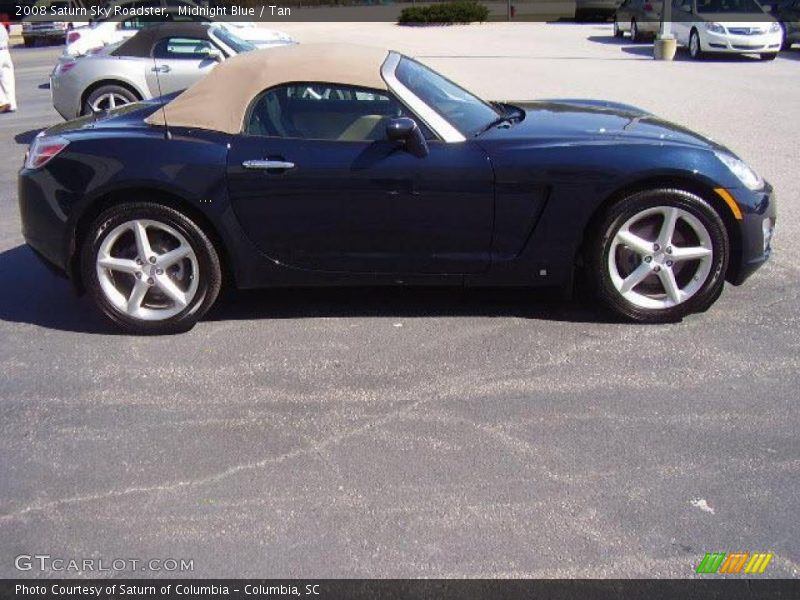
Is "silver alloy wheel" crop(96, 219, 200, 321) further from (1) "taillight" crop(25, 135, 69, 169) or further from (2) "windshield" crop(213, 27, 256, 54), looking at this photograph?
(2) "windshield" crop(213, 27, 256, 54)

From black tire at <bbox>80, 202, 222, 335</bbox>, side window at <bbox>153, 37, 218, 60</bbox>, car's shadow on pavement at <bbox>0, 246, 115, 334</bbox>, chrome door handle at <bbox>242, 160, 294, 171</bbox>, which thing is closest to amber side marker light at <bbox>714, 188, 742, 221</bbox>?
chrome door handle at <bbox>242, 160, 294, 171</bbox>

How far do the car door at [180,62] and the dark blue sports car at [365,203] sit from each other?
6287 mm

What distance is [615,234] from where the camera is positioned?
4.70m

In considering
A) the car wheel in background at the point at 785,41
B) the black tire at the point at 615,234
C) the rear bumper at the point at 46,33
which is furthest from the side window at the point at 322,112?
the rear bumper at the point at 46,33

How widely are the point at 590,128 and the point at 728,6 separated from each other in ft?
60.4

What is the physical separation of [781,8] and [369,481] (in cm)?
2236

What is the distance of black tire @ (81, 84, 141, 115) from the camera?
10.9 m

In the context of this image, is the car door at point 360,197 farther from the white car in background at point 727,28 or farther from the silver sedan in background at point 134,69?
the white car in background at point 727,28

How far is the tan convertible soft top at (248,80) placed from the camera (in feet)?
15.8

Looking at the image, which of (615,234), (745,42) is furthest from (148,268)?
(745,42)

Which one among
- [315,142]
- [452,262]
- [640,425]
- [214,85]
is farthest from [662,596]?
[214,85]

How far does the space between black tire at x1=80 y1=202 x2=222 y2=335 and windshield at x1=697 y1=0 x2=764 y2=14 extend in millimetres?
19308

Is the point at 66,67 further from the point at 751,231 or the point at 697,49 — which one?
the point at 697,49

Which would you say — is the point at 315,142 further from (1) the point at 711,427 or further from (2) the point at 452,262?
(1) the point at 711,427
